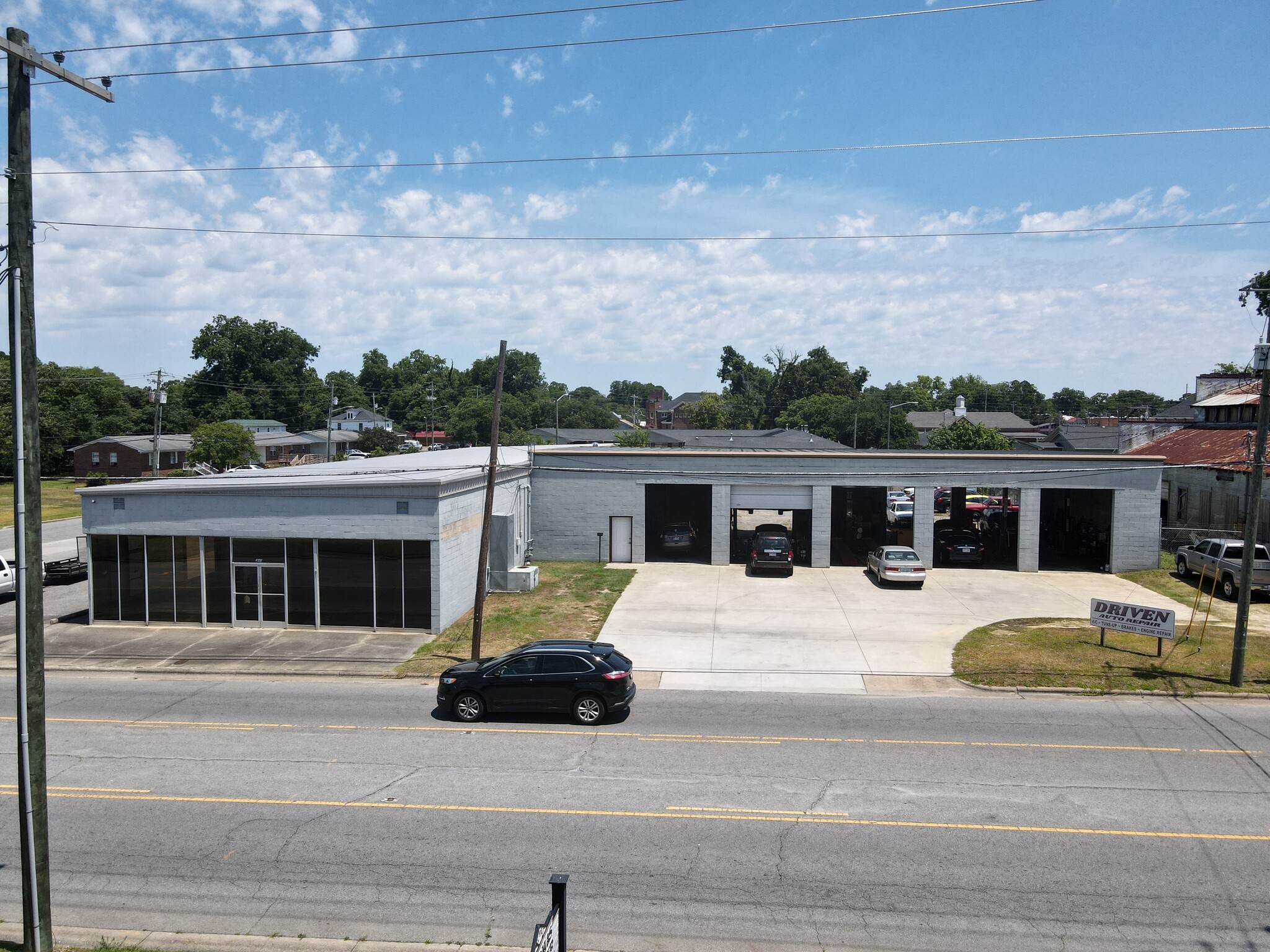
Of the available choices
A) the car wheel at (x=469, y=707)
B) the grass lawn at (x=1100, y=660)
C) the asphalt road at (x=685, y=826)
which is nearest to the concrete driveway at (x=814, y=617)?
the grass lawn at (x=1100, y=660)

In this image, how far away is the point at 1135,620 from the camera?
21.4m

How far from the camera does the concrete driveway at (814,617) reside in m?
21.0

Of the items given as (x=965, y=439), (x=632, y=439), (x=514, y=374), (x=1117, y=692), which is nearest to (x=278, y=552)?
(x=1117, y=692)

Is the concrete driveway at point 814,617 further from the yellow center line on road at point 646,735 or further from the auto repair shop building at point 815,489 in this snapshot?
the yellow center line on road at point 646,735

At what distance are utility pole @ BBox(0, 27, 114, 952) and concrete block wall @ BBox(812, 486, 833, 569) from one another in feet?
97.4

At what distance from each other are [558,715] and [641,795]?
4353 millimetres

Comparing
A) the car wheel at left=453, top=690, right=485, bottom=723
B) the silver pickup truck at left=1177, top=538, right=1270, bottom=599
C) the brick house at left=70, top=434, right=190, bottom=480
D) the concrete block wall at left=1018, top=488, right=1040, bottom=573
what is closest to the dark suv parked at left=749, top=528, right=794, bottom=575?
the concrete block wall at left=1018, top=488, right=1040, bottom=573

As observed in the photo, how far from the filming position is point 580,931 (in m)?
9.19

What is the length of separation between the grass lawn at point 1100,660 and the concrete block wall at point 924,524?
1041 centimetres

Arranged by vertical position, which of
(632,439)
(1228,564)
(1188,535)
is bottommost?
(1188,535)

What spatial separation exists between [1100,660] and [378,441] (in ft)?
273

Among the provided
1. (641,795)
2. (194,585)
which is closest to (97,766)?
(641,795)

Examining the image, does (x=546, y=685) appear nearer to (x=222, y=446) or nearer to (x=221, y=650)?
(x=221, y=650)

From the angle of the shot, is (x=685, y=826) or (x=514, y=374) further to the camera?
(x=514, y=374)
